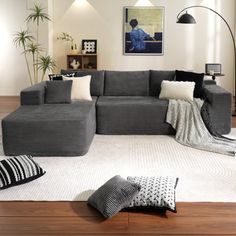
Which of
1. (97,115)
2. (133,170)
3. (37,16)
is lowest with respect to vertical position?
(133,170)

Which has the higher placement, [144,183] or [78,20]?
[78,20]

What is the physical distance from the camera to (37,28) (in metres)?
8.66

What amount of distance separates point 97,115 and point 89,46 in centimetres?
346

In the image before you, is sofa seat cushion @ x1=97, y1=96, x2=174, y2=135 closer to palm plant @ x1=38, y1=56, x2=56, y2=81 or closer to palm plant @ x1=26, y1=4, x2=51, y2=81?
palm plant @ x1=38, y1=56, x2=56, y2=81

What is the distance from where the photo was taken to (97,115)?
229 inches

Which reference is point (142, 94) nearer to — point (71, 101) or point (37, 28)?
point (71, 101)

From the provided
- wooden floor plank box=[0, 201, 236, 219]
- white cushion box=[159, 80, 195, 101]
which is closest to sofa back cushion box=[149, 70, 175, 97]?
white cushion box=[159, 80, 195, 101]

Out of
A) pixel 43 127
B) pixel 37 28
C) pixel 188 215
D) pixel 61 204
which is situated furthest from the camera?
pixel 37 28

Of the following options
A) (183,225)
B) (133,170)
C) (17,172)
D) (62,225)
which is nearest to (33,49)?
(133,170)

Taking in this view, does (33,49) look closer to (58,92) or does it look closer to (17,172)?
(58,92)

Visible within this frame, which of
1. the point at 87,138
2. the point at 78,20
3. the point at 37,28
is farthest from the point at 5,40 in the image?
the point at 87,138

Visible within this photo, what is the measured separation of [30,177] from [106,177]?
68cm

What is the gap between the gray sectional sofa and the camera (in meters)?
4.68

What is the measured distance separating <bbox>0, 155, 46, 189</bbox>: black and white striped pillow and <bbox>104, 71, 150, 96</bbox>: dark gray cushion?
9.17 ft
